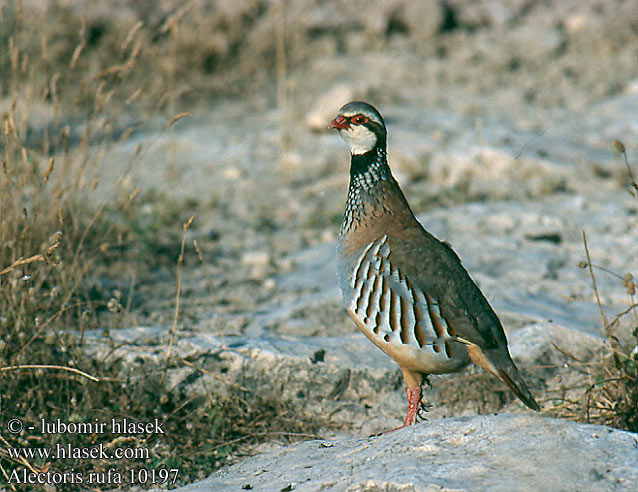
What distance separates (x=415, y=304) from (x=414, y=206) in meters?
3.14

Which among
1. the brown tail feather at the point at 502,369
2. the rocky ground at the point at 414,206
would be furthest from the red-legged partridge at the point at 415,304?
the rocky ground at the point at 414,206

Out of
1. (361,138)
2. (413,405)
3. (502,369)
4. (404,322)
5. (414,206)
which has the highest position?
(361,138)

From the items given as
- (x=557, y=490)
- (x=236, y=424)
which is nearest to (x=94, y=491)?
(x=236, y=424)

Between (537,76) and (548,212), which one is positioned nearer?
(548,212)

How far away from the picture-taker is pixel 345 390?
4031 millimetres

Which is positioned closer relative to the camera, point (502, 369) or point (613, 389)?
point (502, 369)

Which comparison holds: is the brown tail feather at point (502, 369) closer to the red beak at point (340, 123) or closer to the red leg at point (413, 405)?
the red leg at point (413, 405)

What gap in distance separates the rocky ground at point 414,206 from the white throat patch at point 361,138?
855mm

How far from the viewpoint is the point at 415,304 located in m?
3.32

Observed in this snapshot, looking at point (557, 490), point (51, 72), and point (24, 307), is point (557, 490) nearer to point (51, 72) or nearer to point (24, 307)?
point (24, 307)

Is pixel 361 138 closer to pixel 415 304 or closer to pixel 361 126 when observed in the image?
pixel 361 126

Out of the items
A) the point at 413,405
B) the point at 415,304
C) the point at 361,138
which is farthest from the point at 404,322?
the point at 361,138

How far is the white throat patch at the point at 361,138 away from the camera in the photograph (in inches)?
147

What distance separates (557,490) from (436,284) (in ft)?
3.47
